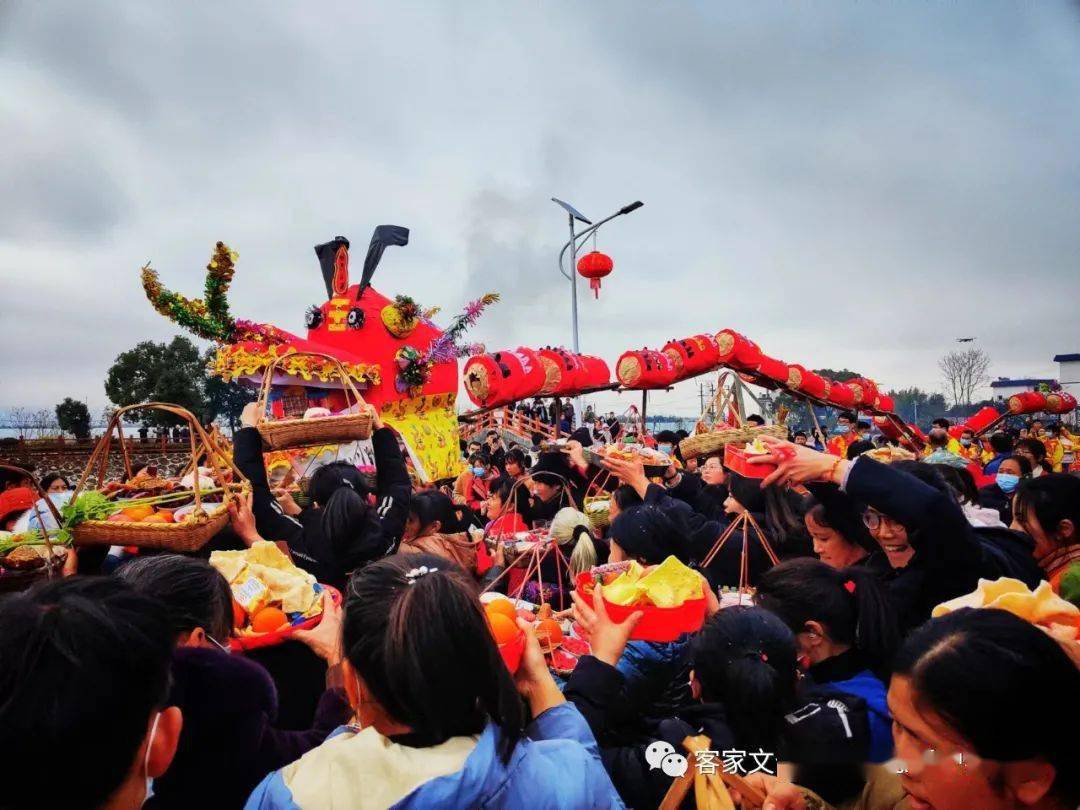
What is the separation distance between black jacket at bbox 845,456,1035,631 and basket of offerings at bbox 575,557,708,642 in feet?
2.08

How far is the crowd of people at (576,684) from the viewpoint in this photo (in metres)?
0.98

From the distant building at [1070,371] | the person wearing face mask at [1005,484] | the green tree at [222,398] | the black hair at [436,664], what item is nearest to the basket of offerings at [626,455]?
the person wearing face mask at [1005,484]

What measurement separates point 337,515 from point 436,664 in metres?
1.91

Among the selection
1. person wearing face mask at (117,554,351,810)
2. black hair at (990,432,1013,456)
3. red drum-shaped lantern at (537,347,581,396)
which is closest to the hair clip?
person wearing face mask at (117,554,351,810)

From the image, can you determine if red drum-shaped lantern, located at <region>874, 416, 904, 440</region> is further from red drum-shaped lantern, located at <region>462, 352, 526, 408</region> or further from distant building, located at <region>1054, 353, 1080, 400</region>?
distant building, located at <region>1054, 353, 1080, 400</region>

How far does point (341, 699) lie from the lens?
1722 mm

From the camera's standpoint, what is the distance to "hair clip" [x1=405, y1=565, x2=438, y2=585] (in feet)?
4.14

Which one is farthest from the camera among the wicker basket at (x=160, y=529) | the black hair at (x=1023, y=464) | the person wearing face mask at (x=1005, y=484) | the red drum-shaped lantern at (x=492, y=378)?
the red drum-shaped lantern at (x=492, y=378)

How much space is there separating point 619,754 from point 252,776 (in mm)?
945

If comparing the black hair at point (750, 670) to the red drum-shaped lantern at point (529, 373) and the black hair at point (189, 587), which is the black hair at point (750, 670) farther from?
the red drum-shaped lantern at point (529, 373)

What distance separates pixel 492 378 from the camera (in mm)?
8766

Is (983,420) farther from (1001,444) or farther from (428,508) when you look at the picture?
(428,508)

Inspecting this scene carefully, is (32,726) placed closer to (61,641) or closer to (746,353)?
(61,641)

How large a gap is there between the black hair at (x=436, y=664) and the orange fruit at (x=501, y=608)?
43 cm
